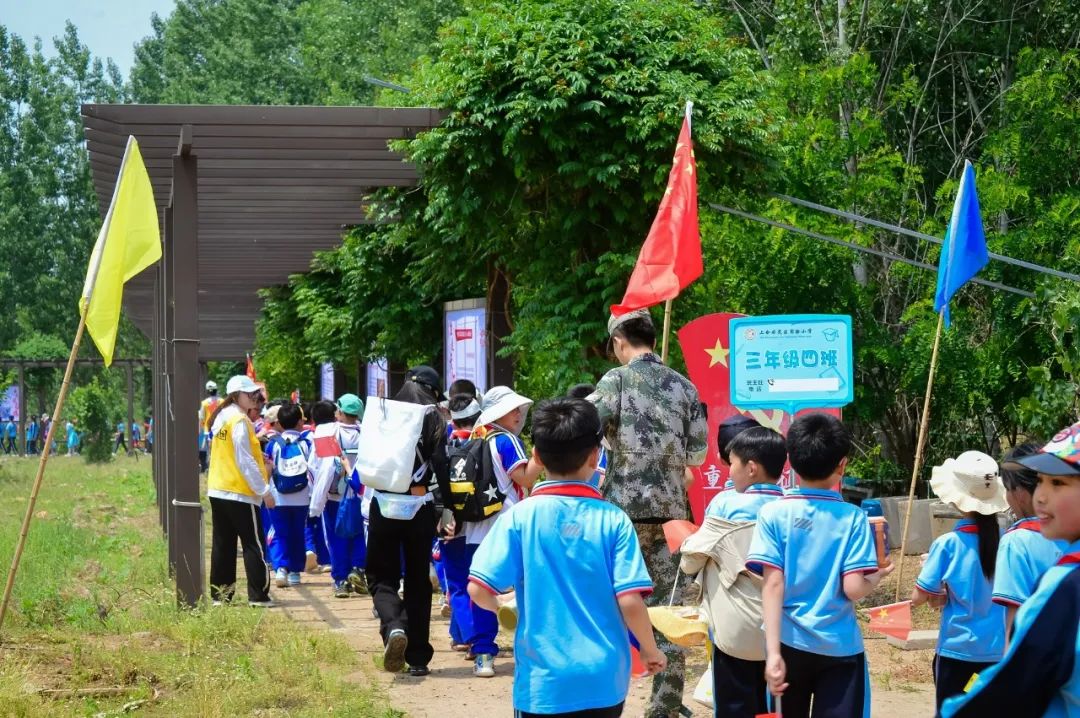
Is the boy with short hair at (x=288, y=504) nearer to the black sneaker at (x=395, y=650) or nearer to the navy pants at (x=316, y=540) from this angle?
the navy pants at (x=316, y=540)

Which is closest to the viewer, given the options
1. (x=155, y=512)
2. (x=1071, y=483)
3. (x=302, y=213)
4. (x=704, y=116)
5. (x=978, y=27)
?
(x=1071, y=483)

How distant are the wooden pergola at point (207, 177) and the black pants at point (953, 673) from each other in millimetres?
6205

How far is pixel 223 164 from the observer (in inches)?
448

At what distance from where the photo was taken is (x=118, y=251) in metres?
8.19

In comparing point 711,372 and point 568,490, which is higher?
point 711,372

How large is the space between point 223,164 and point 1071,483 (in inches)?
380

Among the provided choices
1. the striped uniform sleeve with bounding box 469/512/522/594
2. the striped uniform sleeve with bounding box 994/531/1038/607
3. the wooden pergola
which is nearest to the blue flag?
the wooden pergola

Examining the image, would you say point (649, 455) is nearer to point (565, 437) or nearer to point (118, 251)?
point (565, 437)

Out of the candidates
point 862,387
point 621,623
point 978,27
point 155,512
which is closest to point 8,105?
point 155,512

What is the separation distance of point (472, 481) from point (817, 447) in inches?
153

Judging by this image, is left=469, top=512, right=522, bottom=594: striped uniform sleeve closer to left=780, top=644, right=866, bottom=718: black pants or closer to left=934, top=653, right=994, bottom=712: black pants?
left=780, top=644, right=866, bottom=718: black pants

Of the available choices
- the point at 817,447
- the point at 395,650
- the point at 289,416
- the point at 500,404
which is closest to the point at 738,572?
the point at 817,447

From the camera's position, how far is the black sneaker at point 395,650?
790 cm

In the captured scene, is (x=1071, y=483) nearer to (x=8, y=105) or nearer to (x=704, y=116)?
(x=704, y=116)
